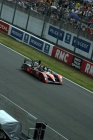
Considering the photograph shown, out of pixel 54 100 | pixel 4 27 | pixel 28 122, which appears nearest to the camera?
pixel 28 122

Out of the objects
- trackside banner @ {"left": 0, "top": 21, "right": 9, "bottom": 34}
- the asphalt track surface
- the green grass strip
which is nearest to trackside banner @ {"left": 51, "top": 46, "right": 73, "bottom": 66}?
the green grass strip

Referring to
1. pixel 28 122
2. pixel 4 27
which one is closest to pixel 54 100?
pixel 28 122

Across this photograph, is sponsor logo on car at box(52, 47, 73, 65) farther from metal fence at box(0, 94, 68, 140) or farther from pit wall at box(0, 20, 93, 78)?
metal fence at box(0, 94, 68, 140)

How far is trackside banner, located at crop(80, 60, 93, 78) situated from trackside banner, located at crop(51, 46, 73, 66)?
4.95 ft

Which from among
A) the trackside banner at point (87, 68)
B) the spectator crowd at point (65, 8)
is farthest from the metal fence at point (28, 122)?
the spectator crowd at point (65, 8)

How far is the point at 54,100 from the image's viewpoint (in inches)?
882

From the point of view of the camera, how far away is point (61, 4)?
137 feet

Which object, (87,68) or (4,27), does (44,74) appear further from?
(4,27)

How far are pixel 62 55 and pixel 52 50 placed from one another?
150 cm

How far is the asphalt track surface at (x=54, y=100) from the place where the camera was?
61.9 ft

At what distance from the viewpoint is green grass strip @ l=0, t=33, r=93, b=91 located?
93.7ft

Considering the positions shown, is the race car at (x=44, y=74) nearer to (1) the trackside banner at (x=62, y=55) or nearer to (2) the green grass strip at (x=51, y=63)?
(2) the green grass strip at (x=51, y=63)

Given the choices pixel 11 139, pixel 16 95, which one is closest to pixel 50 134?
pixel 11 139

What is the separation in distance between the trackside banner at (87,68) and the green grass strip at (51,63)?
0.36 m
